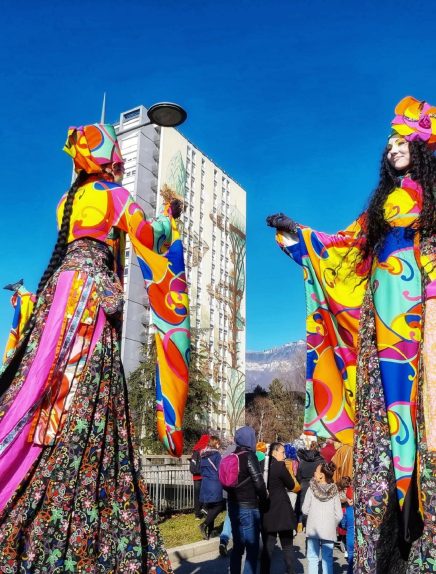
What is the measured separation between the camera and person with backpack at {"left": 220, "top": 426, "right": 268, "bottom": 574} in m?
5.99

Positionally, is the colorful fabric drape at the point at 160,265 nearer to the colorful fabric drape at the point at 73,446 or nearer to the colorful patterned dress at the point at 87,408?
the colorful patterned dress at the point at 87,408

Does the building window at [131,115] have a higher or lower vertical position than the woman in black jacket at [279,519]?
higher

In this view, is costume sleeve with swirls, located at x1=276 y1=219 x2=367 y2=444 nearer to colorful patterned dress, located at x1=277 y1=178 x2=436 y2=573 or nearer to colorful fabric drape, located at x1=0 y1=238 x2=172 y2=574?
colorful patterned dress, located at x1=277 y1=178 x2=436 y2=573

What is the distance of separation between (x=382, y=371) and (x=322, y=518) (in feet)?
13.4

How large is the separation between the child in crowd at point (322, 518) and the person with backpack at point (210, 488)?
3.37 meters

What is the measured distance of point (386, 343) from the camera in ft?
8.68

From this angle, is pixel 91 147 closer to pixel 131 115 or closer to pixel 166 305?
pixel 166 305

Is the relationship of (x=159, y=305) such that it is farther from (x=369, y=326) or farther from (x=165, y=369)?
(x=369, y=326)

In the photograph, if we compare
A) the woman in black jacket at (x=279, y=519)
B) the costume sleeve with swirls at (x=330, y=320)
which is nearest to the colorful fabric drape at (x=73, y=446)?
the costume sleeve with swirls at (x=330, y=320)

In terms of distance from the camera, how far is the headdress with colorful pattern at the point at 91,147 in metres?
3.83

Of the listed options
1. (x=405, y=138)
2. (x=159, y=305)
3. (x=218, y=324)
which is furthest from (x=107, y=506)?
(x=218, y=324)

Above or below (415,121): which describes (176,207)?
below

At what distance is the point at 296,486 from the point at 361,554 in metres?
4.65

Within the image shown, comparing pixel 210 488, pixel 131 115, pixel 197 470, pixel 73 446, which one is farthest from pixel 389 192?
pixel 131 115
